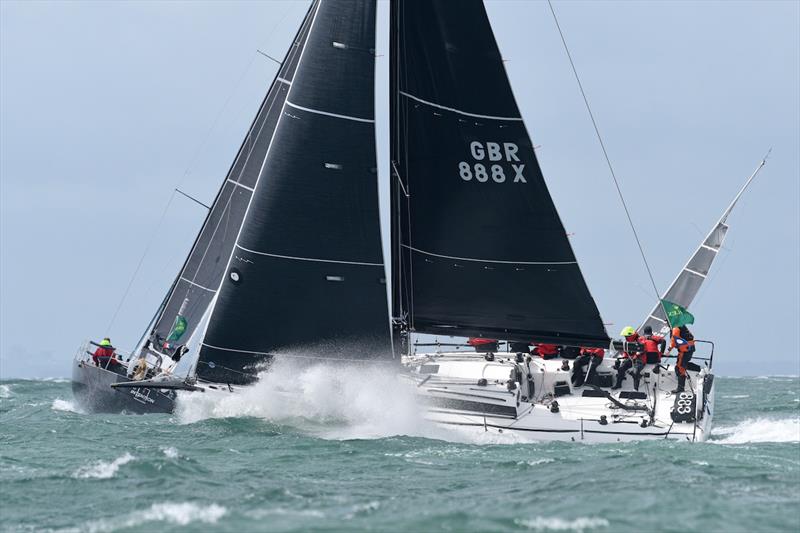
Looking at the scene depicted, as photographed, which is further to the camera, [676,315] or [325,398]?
[676,315]

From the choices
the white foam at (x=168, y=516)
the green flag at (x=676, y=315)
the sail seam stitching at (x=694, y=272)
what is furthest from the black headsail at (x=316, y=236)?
the sail seam stitching at (x=694, y=272)

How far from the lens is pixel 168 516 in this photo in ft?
50.0

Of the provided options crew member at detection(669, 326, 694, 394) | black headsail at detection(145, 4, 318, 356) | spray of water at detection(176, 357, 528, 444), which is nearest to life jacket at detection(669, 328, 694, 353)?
crew member at detection(669, 326, 694, 394)

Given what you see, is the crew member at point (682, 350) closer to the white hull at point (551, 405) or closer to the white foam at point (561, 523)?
the white hull at point (551, 405)

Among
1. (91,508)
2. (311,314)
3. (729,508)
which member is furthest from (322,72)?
(729,508)

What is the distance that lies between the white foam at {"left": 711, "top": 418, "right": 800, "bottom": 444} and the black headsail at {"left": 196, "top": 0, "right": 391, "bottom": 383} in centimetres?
726

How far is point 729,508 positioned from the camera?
15422 mm

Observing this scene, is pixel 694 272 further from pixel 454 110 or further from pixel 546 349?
pixel 454 110

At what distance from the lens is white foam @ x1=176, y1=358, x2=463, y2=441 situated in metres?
22.9

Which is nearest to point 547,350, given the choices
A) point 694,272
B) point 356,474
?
point 356,474

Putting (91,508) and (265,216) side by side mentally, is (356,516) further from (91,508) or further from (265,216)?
(265,216)

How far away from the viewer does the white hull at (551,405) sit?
22047mm

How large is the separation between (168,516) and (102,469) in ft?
13.1

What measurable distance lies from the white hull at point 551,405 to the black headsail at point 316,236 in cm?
170
